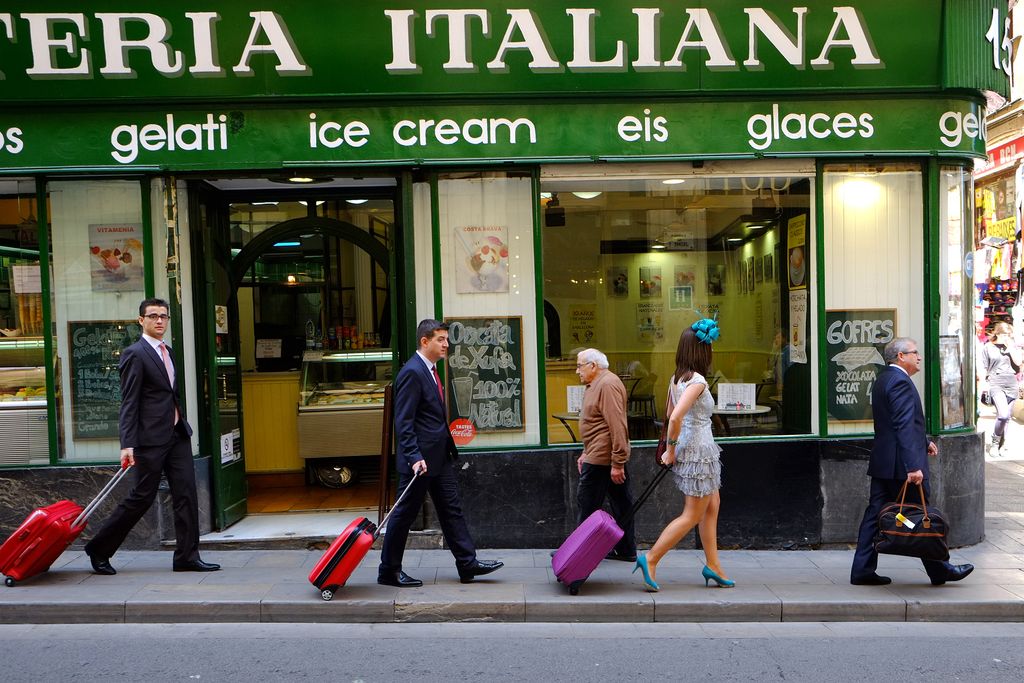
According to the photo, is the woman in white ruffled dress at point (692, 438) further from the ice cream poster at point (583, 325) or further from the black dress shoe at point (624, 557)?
the ice cream poster at point (583, 325)

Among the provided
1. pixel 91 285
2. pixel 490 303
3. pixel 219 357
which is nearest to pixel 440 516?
pixel 490 303

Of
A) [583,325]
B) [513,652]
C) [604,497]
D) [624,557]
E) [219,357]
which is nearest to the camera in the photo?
[513,652]

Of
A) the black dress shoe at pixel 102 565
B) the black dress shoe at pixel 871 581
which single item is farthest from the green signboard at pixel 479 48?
the black dress shoe at pixel 871 581

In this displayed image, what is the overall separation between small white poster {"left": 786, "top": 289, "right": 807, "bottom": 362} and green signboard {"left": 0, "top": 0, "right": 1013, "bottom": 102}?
1758mm

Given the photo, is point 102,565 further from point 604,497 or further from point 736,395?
point 736,395

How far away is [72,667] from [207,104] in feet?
14.0

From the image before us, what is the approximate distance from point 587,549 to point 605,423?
37.7 inches

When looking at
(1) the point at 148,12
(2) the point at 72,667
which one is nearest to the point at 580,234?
(1) the point at 148,12

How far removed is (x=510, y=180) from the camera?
7.31m

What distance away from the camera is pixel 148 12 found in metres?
6.94

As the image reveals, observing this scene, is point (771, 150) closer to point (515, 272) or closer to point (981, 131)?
point (981, 131)

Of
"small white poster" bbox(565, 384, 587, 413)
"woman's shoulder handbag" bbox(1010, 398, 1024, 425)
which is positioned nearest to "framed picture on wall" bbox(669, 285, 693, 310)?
"small white poster" bbox(565, 384, 587, 413)

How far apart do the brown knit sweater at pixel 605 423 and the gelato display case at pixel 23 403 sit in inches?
176

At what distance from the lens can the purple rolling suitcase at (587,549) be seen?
5.81 m
